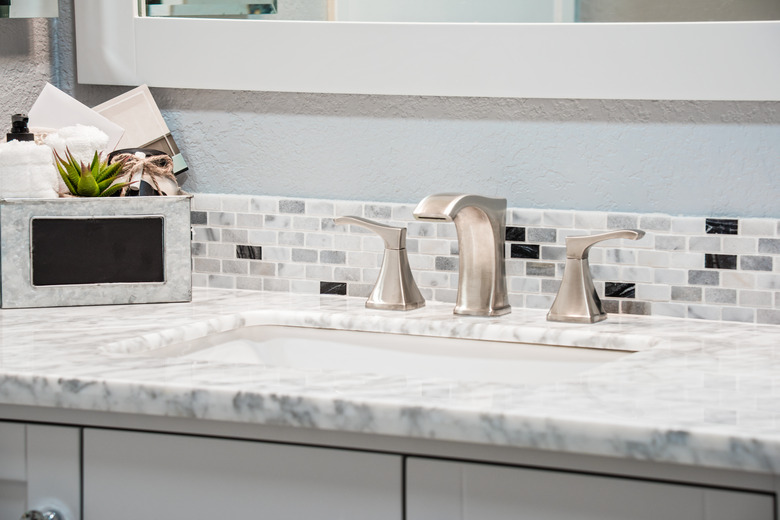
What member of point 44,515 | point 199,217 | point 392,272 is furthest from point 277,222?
point 44,515

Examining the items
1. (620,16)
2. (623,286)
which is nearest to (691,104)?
(620,16)

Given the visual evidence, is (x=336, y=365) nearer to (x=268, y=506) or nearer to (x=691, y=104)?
(x=268, y=506)

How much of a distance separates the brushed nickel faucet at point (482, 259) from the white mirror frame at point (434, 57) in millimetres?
210

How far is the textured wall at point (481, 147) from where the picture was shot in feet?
4.31

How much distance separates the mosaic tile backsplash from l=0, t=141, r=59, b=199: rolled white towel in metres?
0.28

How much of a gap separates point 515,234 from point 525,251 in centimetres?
3

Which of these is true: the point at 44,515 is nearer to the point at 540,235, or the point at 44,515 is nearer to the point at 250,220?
the point at 250,220

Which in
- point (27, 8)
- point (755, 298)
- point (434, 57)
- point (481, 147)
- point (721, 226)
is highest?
point (27, 8)

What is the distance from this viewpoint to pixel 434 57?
142cm

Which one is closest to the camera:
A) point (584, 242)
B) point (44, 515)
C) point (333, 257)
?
point (44, 515)

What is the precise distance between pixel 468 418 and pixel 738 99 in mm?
→ 725

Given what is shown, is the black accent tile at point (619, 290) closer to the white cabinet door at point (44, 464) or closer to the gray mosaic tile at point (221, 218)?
the gray mosaic tile at point (221, 218)

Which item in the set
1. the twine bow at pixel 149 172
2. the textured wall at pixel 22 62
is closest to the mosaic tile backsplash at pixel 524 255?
the twine bow at pixel 149 172

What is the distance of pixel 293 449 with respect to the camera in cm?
91
